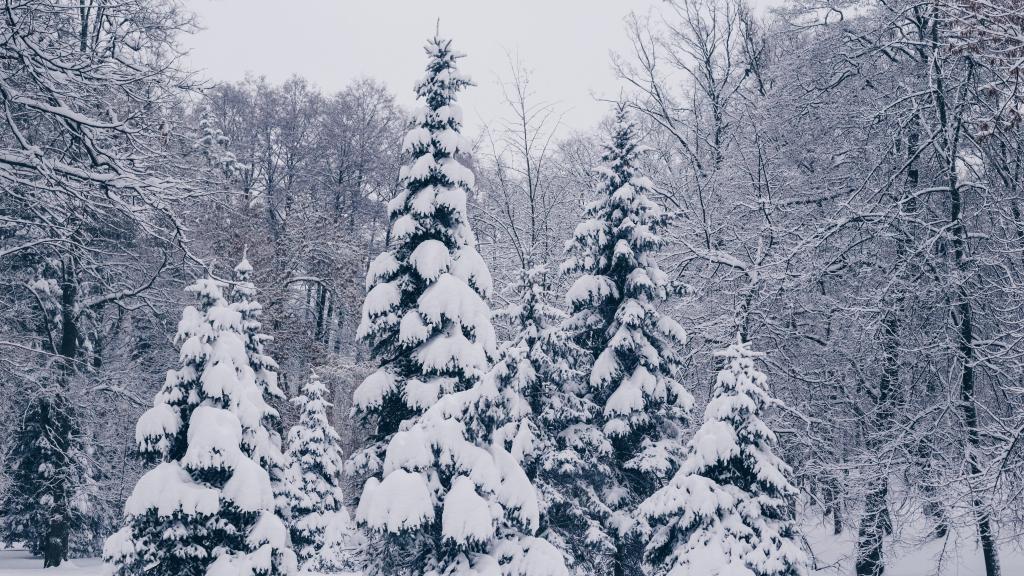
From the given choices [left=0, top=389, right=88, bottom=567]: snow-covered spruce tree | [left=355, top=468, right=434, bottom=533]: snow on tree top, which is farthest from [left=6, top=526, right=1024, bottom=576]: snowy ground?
[left=355, top=468, right=434, bottom=533]: snow on tree top

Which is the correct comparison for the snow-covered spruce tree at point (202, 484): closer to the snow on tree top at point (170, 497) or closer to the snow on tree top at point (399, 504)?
the snow on tree top at point (170, 497)

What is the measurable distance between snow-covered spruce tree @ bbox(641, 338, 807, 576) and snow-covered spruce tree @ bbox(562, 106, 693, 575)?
3.61 metres

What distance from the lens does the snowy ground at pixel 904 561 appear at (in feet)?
51.2

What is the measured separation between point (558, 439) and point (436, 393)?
5.20m

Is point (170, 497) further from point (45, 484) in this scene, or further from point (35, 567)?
point (35, 567)

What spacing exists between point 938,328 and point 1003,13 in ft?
25.2

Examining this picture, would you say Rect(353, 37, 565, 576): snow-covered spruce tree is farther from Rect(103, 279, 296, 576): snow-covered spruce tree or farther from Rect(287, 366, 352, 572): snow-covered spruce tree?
Rect(287, 366, 352, 572): snow-covered spruce tree

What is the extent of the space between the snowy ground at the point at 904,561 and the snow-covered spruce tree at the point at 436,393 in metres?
7.52

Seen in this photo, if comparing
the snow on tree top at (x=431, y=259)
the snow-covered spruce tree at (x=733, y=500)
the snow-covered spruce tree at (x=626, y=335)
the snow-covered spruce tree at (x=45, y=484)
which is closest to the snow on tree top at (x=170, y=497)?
the snow on tree top at (x=431, y=259)

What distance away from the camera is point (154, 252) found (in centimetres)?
2158

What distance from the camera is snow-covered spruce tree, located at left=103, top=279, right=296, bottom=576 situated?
1233 cm

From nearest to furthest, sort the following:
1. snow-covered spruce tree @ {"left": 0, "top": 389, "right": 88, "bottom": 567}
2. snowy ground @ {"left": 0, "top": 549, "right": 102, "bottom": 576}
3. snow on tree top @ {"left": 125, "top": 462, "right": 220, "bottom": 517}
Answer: snow on tree top @ {"left": 125, "top": 462, "right": 220, "bottom": 517} → snowy ground @ {"left": 0, "top": 549, "right": 102, "bottom": 576} → snow-covered spruce tree @ {"left": 0, "top": 389, "right": 88, "bottom": 567}

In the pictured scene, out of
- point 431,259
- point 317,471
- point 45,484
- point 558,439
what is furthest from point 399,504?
point 317,471

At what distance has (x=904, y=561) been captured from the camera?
18.7m
